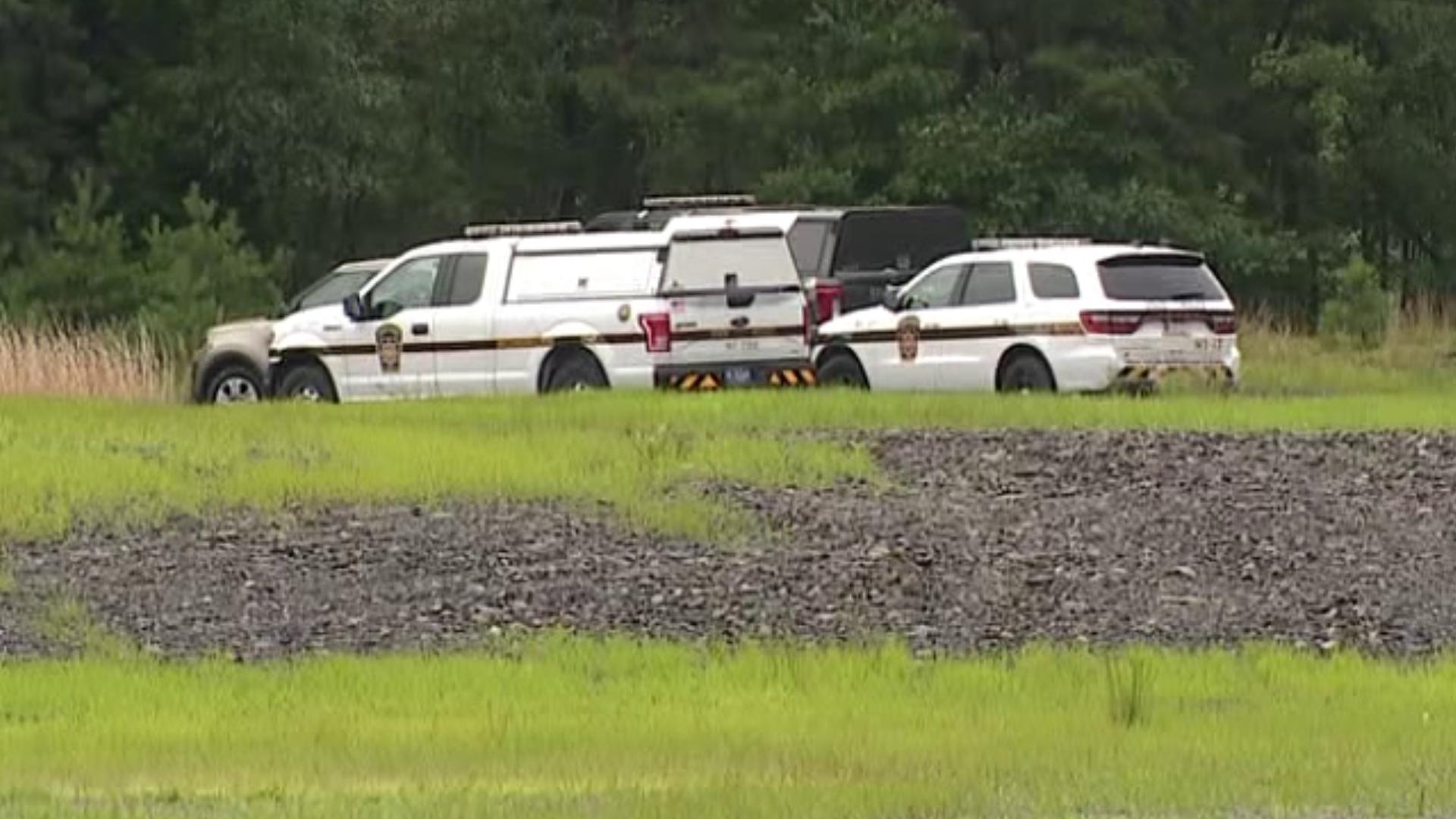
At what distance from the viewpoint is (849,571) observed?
15.2 meters

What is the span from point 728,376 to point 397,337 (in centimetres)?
344

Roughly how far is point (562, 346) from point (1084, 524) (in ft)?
35.3

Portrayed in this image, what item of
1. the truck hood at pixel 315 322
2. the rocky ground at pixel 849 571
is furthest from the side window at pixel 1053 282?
the rocky ground at pixel 849 571

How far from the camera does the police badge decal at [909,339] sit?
27.2m

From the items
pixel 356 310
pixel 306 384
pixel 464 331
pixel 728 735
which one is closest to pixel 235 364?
pixel 306 384

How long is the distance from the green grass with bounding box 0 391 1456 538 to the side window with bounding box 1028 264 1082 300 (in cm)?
153

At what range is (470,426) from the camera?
2172cm

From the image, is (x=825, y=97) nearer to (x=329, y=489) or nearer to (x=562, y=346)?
(x=562, y=346)

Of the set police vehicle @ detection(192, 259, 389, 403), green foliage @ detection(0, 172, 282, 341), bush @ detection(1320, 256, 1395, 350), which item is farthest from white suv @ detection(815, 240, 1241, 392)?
green foliage @ detection(0, 172, 282, 341)

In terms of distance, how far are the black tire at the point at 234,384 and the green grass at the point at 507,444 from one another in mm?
3791

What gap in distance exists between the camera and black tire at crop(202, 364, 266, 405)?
28656 millimetres

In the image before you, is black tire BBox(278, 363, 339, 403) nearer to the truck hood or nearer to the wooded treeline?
the truck hood

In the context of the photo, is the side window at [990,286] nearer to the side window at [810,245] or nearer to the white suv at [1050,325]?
the white suv at [1050,325]

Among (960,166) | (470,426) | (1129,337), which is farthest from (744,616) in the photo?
(960,166)
